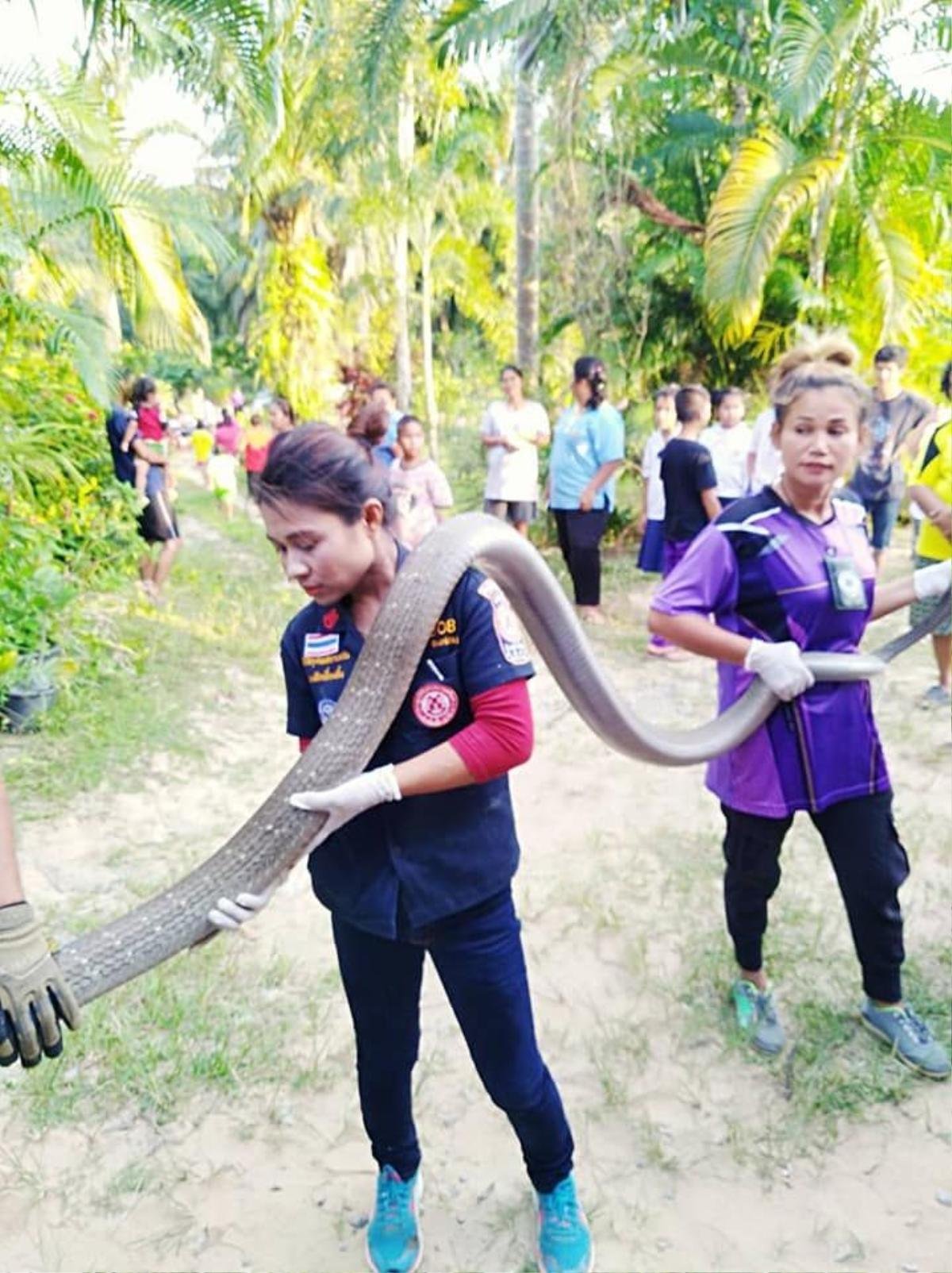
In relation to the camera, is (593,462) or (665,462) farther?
(593,462)

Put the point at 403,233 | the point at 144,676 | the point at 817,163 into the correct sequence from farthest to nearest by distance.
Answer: the point at 403,233 < the point at 817,163 < the point at 144,676

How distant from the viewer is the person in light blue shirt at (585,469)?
279 inches

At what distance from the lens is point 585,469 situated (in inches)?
281

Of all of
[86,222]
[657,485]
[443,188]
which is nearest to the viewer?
[86,222]

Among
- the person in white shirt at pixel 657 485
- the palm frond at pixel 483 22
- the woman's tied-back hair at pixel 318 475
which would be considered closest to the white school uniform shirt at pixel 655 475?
the person in white shirt at pixel 657 485

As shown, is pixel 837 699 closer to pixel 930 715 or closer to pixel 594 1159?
pixel 594 1159

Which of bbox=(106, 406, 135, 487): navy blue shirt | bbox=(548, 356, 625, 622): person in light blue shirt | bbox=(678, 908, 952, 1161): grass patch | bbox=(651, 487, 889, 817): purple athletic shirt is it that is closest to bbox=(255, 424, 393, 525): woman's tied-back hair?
bbox=(651, 487, 889, 817): purple athletic shirt

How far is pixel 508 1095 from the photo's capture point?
1.95m

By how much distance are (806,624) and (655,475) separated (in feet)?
15.5

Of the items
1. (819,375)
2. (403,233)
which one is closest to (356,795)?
(819,375)

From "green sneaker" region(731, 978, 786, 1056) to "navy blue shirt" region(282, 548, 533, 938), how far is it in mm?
1364

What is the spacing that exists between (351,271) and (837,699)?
71.0 feet

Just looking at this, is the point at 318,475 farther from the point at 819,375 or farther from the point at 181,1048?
the point at 181,1048

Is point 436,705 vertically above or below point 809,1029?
above
